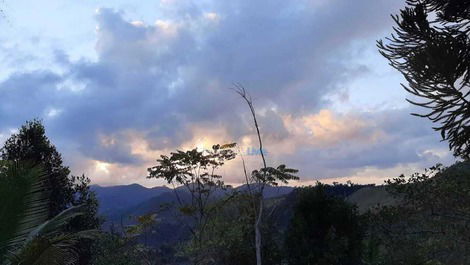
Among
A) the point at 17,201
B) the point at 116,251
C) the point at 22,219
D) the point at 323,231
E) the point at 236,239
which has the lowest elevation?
the point at 116,251

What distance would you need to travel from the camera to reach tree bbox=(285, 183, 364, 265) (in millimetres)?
25203

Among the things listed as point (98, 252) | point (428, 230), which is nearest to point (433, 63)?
point (428, 230)

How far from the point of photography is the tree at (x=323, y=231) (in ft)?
82.7

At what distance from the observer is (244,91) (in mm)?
26312

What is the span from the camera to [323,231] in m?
26.3

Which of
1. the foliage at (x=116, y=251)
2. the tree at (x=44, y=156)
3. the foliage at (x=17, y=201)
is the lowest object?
the foliage at (x=116, y=251)

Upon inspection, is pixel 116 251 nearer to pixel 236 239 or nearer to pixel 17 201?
pixel 236 239

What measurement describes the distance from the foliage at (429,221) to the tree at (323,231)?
4.93 meters

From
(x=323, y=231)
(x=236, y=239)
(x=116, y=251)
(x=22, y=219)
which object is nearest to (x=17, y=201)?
(x=22, y=219)

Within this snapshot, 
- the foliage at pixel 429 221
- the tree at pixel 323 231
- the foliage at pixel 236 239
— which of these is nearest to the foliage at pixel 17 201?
the foliage at pixel 429 221

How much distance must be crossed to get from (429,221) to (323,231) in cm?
854

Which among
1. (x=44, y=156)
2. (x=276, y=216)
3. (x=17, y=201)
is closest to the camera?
(x=17, y=201)

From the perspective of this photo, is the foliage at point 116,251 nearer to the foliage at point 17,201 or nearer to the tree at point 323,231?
the tree at point 323,231

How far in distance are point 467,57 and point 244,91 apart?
53.1 ft
